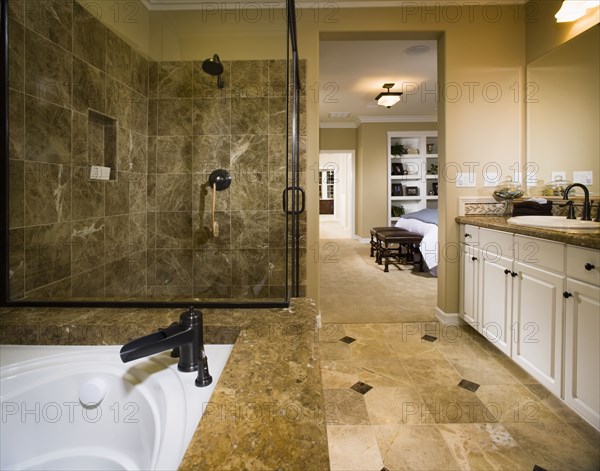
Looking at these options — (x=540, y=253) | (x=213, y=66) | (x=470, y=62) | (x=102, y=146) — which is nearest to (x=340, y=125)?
(x=470, y=62)

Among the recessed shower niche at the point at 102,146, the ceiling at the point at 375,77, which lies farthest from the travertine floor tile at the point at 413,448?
the ceiling at the point at 375,77

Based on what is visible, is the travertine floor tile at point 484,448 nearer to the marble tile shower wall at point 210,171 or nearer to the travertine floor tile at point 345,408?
the travertine floor tile at point 345,408

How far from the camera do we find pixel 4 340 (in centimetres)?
108

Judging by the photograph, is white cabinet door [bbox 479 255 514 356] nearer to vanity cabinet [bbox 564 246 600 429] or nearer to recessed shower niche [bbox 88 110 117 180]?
vanity cabinet [bbox 564 246 600 429]

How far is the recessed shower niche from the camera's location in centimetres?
196

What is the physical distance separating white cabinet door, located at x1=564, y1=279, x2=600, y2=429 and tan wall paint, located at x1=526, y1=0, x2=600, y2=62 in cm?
175

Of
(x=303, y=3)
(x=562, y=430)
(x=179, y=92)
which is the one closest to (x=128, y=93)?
(x=179, y=92)

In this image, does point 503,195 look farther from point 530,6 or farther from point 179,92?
point 179,92

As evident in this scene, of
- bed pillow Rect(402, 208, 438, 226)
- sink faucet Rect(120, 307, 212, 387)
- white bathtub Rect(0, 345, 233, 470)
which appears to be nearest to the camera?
sink faucet Rect(120, 307, 212, 387)

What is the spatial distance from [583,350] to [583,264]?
0.36 meters

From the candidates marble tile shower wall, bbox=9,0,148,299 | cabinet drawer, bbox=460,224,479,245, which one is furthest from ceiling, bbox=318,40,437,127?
cabinet drawer, bbox=460,224,479,245

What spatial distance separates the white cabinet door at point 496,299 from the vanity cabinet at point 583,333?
472 millimetres

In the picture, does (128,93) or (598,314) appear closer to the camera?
(598,314)

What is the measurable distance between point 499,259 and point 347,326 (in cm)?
126
